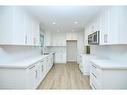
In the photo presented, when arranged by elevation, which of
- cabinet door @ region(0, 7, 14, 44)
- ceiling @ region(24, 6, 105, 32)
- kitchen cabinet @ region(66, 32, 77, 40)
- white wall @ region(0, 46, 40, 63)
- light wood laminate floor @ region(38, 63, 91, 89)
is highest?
ceiling @ region(24, 6, 105, 32)

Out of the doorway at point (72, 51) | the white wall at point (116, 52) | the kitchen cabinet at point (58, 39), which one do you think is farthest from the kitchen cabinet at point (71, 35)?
the white wall at point (116, 52)

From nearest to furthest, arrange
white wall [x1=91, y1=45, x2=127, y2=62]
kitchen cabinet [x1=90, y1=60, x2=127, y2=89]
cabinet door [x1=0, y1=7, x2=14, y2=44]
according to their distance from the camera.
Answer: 1. kitchen cabinet [x1=90, y1=60, x2=127, y2=89]
2. cabinet door [x1=0, y1=7, x2=14, y2=44]
3. white wall [x1=91, y1=45, x2=127, y2=62]

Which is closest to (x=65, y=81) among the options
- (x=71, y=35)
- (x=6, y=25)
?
(x=6, y=25)

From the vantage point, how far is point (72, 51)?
11.4 metres

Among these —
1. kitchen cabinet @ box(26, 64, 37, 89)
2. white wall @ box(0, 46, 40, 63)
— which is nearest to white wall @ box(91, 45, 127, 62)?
kitchen cabinet @ box(26, 64, 37, 89)

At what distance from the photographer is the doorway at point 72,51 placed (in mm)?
11352

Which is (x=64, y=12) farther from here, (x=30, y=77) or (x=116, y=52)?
(x=30, y=77)

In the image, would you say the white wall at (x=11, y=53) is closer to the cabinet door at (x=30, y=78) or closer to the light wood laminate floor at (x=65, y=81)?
the cabinet door at (x=30, y=78)

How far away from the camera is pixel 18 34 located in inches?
132

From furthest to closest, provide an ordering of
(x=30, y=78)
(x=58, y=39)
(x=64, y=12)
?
(x=58, y=39) < (x=64, y=12) < (x=30, y=78)

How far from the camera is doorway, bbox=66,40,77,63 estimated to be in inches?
447

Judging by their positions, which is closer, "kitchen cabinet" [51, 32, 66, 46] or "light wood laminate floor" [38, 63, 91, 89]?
"light wood laminate floor" [38, 63, 91, 89]

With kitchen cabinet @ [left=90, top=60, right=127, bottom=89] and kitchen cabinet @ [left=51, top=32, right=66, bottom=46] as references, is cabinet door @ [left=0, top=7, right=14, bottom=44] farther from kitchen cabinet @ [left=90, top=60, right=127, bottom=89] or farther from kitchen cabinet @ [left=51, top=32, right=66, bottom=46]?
kitchen cabinet @ [left=51, top=32, right=66, bottom=46]
